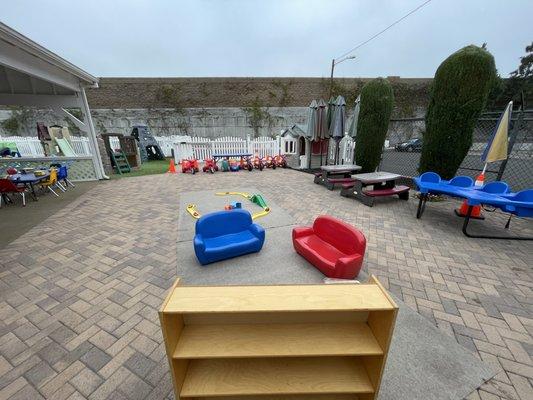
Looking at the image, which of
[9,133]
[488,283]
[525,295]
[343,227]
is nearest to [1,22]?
[343,227]

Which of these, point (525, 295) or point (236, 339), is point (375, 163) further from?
point (236, 339)

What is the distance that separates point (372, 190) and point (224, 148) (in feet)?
32.5

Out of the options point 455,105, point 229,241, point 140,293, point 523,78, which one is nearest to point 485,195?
point 455,105

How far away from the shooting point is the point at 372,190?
664 centimetres

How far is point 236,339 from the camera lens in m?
1.64

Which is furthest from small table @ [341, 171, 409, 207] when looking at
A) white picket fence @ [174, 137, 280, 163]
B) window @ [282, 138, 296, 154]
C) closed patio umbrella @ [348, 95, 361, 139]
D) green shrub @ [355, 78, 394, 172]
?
white picket fence @ [174, 137, 280, 163]

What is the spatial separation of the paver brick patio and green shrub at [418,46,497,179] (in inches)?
75.4

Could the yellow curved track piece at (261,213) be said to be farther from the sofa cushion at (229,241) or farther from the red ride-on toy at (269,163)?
the red ride-on toy at (269,163)

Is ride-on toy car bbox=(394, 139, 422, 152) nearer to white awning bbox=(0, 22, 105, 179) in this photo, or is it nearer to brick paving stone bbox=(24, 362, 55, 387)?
white awning bbox=(0, 22, 105, 179)

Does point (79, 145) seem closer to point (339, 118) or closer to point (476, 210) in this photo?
point (339, 118)

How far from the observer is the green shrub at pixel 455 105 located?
578cm

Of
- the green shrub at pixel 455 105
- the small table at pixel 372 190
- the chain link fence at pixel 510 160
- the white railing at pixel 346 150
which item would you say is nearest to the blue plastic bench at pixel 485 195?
the small table at pixel 372 190

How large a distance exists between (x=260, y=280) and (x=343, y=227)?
1420 millimetres

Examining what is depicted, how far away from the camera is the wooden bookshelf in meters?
1.48
